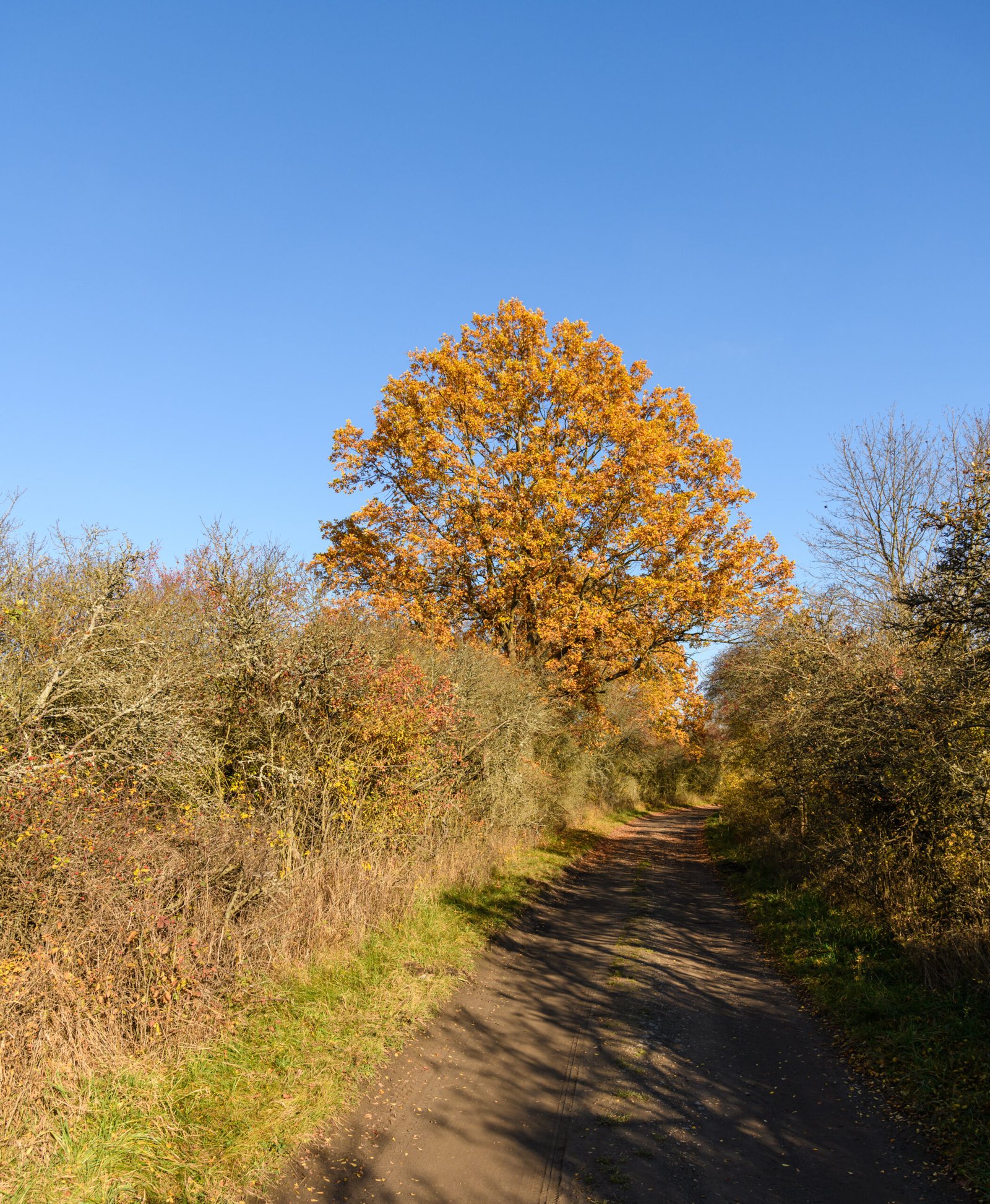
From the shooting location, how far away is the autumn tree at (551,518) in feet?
60.8

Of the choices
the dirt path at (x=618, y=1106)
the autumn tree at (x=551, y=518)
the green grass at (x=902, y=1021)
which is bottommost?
the dirt path at (x=618, y=1106)

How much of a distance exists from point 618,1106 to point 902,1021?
335cm

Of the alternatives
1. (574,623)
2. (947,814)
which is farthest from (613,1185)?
(574,623)

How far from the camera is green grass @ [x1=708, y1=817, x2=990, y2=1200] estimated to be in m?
5.32

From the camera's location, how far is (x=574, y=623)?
18594 mm

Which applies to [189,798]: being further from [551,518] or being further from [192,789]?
[551,518]

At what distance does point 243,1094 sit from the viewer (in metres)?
5.35

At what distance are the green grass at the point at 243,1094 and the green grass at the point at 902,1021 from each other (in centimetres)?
449

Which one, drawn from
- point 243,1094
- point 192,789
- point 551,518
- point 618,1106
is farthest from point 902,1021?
point 551,518

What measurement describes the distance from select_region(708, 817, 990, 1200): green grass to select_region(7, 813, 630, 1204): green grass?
14.7 feet

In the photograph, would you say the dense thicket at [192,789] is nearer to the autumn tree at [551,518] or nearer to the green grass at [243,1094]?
the green grass at [243,1094]

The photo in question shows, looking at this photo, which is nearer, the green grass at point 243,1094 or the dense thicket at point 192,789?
the green grass at point 243,1094

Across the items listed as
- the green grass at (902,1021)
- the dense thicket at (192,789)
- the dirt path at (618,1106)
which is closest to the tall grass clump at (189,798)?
the dense thicket at (192,789)

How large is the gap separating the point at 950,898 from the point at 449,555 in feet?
44.5
